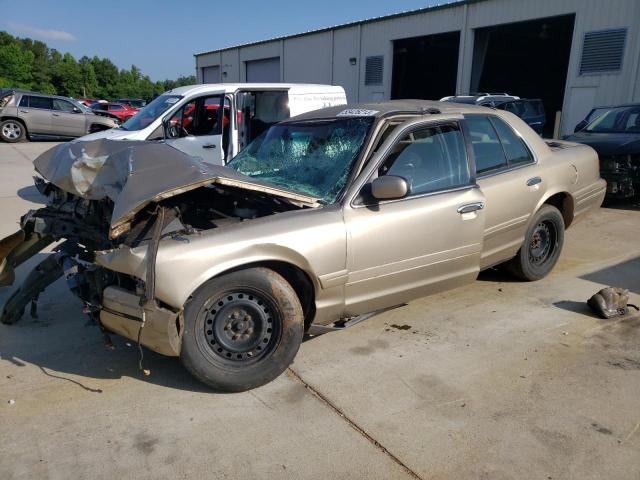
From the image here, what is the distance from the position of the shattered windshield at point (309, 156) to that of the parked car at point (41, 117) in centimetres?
1615

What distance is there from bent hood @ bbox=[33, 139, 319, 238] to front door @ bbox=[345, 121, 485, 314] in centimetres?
47

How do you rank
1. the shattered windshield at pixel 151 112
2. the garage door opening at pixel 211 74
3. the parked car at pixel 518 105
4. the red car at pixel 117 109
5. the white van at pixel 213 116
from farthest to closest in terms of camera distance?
the garage door opening at pixel 211 74, the red car at pixel 117 109, the parked car at pixel 518 105, the shattered windshield at pixel 151 112, the white van at pixel 213 116

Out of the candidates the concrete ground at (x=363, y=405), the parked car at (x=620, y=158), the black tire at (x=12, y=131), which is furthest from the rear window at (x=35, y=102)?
the parked car at (x=620, y=158)

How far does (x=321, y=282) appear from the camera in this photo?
3365 millimetres

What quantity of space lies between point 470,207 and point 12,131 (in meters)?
18.0

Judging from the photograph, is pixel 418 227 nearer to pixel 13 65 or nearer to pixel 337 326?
pixel 337 326

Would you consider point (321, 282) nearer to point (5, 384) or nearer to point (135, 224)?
point (135, 224)

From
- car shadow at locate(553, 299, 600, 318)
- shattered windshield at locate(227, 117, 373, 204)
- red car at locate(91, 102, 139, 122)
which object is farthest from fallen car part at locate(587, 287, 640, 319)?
red car at locate(91, 102, 139, 122)

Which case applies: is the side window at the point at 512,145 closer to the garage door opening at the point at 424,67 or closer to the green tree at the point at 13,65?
the garage door opening at the point at 424,67

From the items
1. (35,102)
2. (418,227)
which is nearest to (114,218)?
(418,227)

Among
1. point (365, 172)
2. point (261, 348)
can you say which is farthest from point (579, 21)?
point (261, 348)

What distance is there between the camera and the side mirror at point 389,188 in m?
3.41

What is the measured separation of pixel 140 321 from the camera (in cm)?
290

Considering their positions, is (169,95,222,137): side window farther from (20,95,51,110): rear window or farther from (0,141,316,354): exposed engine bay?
(20,95,51,110): rear window
